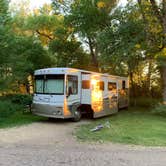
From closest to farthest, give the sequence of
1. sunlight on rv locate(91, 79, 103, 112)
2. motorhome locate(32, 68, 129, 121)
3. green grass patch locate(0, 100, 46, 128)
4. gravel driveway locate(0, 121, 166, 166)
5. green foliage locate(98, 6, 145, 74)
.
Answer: gravel driveway locate(0, 121, 166, 166)
green grass patch locate(0, 100, 46, 128)
motorhome locate(32, 68, 129, 121)
sunlight on rv locate(91, 79, 103, 112)
green foliage locate(98, 6, 145, 74)

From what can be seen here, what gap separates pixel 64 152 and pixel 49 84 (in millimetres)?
6875

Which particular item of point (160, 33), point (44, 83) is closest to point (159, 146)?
point (44, 83)

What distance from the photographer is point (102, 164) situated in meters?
7.01

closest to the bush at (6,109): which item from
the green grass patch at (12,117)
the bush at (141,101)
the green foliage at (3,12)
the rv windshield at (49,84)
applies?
the green grass patch at (12,117)

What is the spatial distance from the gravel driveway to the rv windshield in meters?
3.43

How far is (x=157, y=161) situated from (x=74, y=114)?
796 cm

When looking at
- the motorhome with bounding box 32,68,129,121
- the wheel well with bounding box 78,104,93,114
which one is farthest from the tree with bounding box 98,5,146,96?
the wheel well with bounding box 78,104,93,114

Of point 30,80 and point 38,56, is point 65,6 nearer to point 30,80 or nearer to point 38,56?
point 38,56

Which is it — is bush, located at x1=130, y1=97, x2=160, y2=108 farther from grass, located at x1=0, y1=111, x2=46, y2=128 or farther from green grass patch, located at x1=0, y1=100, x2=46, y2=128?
grass, located at x1=0, y1=111, x2=46, y2=128

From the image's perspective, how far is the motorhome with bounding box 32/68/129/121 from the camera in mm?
14297

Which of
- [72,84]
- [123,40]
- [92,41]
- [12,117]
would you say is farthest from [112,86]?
[92,41]

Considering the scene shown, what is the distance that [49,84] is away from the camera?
48.3ft

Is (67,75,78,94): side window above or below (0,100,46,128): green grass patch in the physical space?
above

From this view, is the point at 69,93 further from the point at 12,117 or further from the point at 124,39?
the point at 124,39
